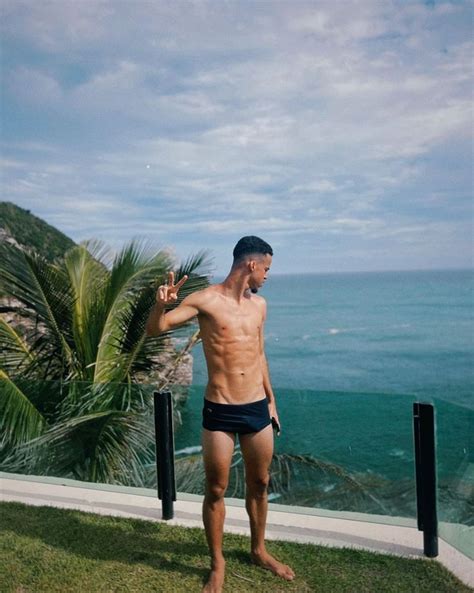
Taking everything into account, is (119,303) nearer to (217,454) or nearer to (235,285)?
(235,285)

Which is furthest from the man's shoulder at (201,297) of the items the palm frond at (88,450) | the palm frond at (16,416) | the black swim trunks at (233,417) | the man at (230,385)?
the palm frond at (16,416)

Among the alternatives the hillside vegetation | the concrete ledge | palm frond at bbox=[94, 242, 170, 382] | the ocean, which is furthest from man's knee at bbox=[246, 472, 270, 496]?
the hillside vegetation

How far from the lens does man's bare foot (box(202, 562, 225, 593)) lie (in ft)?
10.1

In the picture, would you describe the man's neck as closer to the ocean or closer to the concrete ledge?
the ocean

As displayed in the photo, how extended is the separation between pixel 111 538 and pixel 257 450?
1352 mm

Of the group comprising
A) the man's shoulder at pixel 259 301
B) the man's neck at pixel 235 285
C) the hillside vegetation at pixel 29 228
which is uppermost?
the hillside vegetation at pixel 29 228

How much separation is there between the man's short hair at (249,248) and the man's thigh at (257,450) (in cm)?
98

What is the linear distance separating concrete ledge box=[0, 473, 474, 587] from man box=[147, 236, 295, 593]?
0.64 meters

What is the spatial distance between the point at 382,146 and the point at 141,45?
48169mm

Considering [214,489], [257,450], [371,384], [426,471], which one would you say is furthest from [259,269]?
[371,384]

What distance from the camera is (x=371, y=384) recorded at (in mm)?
51750

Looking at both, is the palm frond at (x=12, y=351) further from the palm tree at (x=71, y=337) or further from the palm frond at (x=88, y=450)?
the palm frond at (x=88, y=450)

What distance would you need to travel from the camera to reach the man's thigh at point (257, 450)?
10.5ft

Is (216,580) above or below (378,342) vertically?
above
